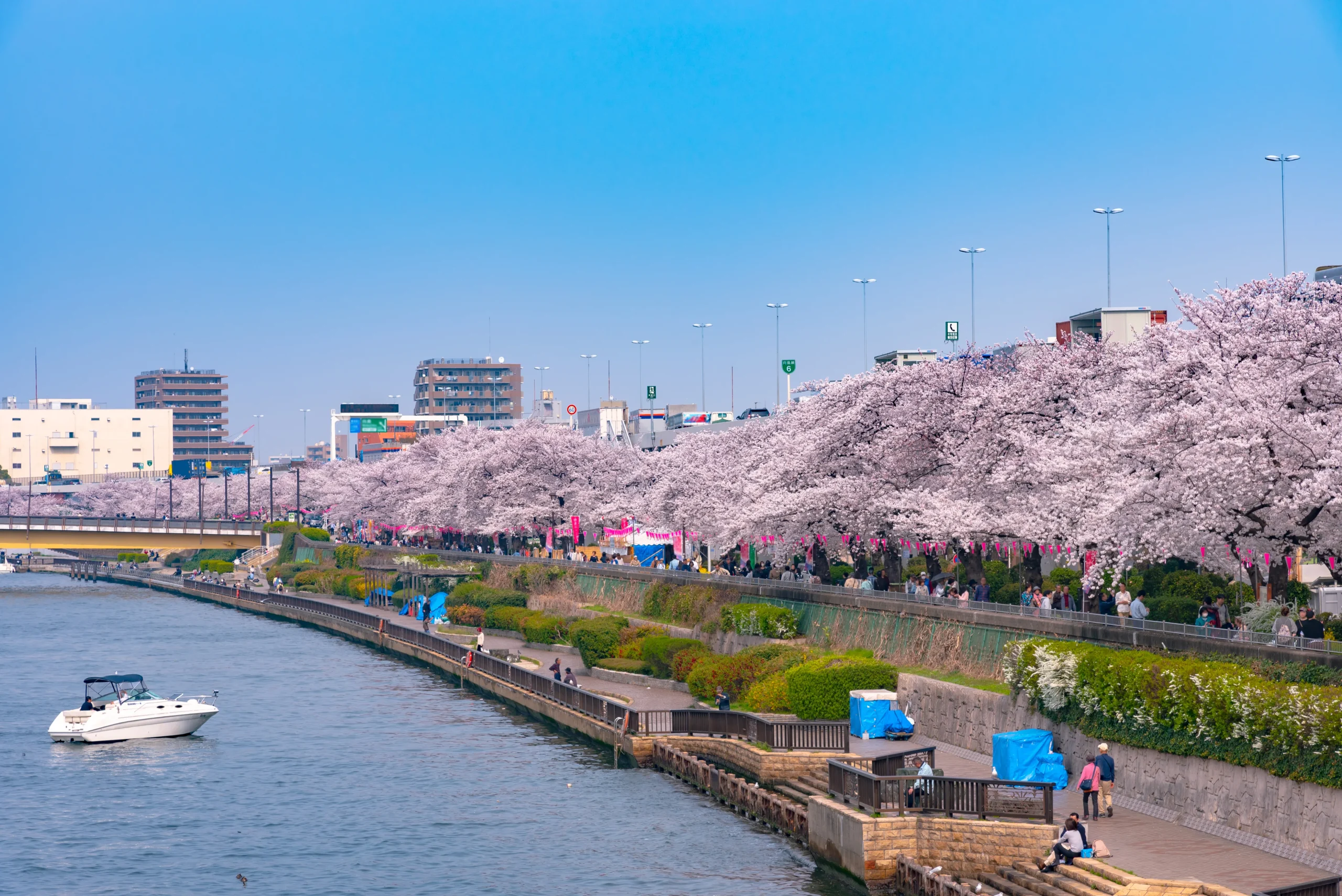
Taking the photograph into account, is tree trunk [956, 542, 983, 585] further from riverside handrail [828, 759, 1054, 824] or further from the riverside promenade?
riverside handrail [828, 759, 1054, 824]

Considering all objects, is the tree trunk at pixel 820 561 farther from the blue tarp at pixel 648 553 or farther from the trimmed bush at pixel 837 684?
the blue tarp at pixel 648 553

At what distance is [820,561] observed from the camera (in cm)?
7188

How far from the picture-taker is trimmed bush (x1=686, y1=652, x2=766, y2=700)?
5634 cm

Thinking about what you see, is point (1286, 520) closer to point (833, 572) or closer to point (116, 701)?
point (833, 572)

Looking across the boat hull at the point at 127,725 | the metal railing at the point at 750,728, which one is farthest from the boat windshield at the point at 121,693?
the metal railing at the point at 750,728

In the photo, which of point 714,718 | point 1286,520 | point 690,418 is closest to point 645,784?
point 714,718

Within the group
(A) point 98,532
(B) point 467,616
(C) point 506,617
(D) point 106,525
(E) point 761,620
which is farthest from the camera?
(D) point 106,525

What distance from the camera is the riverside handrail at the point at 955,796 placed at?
3378 centimetres

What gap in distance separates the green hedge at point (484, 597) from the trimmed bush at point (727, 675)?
120 ft

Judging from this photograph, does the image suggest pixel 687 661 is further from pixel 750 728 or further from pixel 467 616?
pixel 467 616

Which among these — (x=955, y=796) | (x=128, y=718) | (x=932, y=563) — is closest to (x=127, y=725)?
(x=128, y=718)

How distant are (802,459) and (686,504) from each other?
2381cm

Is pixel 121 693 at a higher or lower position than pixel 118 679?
lower

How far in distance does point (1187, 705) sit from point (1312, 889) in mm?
8411
